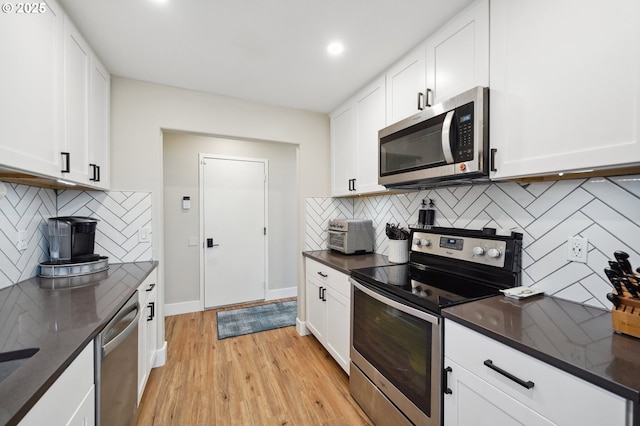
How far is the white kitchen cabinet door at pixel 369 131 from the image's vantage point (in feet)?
7.07

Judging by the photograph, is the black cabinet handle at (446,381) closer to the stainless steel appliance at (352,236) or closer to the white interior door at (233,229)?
the stainless steel appliance at (352,236)

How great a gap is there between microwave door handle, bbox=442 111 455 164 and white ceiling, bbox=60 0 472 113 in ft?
2.09

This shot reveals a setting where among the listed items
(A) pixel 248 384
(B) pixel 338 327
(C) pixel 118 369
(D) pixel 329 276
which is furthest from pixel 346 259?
(C) pixel 118 369

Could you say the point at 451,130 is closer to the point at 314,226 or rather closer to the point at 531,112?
the point at 531,112

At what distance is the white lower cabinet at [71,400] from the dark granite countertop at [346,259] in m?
1.42

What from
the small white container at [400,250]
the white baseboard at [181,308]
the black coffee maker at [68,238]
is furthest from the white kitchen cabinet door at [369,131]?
the white baseboard at [181,308]

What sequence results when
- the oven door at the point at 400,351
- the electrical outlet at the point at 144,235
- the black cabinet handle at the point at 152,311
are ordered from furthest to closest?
the electrical outlet at the point at 144,235
the black cabinet handle at the point at 152,311
the oven door at the point at 400,351

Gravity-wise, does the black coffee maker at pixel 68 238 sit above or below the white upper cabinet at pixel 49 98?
below

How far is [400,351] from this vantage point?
1.40m

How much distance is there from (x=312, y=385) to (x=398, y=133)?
1.97 meters

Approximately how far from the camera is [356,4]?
→ 57.1 inches

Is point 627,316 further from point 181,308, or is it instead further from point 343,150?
point 181,308

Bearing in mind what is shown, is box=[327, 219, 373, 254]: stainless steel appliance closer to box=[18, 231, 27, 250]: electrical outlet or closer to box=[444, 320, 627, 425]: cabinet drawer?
box=[444, 320, 627, 425]: cabinet drawer

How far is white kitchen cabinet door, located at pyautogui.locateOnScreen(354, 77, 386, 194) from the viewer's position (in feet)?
A: 7.07
